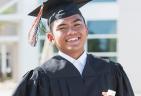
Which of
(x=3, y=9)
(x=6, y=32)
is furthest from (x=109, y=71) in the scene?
(x=6, y=32)

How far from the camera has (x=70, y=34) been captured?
311cm

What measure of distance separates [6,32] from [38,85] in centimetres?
2344

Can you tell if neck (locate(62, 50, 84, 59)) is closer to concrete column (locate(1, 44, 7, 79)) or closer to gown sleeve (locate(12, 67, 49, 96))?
gown sleeve (locate(12, 67, 49, 96))

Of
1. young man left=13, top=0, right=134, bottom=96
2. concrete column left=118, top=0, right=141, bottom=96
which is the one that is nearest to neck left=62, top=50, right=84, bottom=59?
young man left=13, top=0, right=134, bottom=96

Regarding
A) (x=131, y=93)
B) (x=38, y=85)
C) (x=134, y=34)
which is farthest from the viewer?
(x=134, y=34)

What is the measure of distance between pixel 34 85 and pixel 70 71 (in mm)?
252

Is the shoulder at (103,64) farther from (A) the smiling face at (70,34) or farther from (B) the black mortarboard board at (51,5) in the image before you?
(B) the black mortarboard board at (51,5)

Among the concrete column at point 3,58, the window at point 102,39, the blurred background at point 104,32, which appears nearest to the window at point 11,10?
the blurred background at point 104,32

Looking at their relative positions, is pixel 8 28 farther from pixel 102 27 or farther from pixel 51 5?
pixel 51 5

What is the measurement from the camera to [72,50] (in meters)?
3.17

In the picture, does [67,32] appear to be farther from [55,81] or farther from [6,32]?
[6,32]

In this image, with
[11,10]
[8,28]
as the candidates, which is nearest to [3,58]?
[8,28]

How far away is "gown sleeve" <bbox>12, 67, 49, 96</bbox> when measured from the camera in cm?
310

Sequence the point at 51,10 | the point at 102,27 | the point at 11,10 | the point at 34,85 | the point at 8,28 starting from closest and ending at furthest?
1. the point at 34,85
2. the point at 51,10
3. the point at 102,27
4. the point at 11,10
5. the point at 8,28
